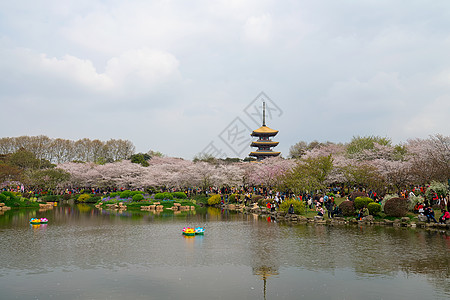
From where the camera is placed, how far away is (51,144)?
73625 millimetres

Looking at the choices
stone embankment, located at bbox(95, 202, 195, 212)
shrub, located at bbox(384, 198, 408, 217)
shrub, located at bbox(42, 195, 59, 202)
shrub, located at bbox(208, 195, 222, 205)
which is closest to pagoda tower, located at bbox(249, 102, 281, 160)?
shrub, located at bbox(208, 195, 222, 205)

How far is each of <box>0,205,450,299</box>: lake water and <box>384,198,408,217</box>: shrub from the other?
2.74 metres

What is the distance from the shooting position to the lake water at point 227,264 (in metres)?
9.28

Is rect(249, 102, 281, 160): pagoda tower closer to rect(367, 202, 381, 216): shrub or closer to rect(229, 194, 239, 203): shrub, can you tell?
rect(229, 194, 239, 203): shrub

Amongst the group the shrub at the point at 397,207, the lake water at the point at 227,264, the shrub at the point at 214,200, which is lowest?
Answer: the lake water at the point at 227,264

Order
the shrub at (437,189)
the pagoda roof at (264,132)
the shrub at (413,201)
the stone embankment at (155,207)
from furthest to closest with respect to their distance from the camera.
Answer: the pagoda roof at (264,132) < the stone embankment at (155,207) < the shrub at (437,189) < the shrub at (413,201)

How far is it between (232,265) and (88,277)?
474 centimetres

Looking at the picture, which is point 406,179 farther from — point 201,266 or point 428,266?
point 201,266

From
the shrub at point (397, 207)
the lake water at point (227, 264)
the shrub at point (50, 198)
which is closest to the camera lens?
the lake water at point (227, 264)

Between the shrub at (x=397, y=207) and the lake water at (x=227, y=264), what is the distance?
108 inches

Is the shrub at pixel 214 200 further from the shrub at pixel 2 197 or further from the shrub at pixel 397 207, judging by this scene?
the shrub at pixel 397 207

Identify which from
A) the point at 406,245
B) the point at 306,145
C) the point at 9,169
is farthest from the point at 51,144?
the point at 406,245

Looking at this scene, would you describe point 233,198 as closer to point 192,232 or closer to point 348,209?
point 348,209

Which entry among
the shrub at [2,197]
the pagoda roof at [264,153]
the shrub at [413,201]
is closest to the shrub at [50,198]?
the shrub at [2,197]
